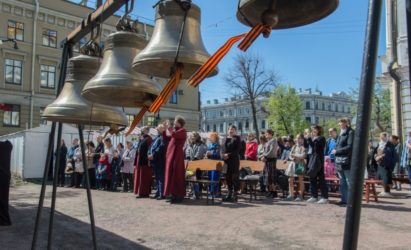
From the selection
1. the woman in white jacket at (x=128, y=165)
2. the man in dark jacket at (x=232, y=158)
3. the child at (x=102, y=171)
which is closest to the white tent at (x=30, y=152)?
the child at (x=102, y=171)

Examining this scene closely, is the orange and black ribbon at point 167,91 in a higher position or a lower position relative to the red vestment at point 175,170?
higher

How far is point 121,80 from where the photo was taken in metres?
3.08

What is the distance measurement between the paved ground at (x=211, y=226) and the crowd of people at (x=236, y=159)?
79 cm

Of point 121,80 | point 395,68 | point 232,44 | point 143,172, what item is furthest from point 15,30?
point 232,44

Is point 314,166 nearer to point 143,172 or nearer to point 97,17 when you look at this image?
point 143,172

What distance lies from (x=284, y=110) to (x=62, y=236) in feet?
177

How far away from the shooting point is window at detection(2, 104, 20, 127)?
33031 mm

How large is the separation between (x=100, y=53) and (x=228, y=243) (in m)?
3.65

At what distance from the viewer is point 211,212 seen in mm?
9523

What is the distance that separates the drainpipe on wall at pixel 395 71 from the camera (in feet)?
68.4

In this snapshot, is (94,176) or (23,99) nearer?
(94,176)

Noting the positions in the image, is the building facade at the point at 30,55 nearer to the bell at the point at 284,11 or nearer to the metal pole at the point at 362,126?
the bell at the point at 284,11

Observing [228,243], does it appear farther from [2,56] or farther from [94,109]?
[2,56]

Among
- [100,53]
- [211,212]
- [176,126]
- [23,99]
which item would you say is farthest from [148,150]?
[23,99]
